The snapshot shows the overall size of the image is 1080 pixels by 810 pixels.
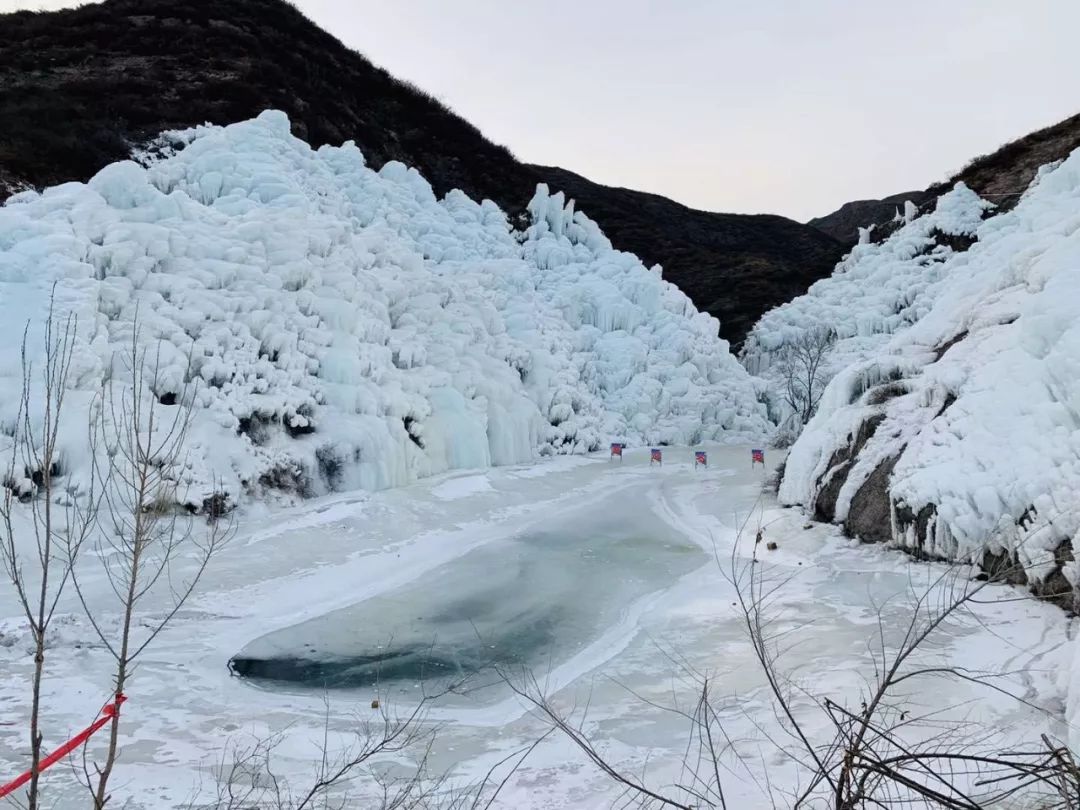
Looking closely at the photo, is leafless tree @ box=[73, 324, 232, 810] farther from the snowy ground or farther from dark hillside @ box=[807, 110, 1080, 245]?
dark hillside @ box=[807, 110, 1080, 245]

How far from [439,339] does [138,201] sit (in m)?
7.09

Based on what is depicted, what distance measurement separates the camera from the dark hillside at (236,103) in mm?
21219

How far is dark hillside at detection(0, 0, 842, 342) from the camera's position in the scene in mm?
21219

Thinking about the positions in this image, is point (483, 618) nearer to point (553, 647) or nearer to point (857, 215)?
point (553, 647)

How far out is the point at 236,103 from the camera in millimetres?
26375

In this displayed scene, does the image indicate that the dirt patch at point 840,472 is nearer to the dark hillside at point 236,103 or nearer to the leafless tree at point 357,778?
the leafless tree at point 357,778

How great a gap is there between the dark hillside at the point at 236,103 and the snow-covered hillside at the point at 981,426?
59.9 ft

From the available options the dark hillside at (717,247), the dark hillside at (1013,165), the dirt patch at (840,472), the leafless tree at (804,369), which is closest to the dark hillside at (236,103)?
the dark hillside at (717,247)

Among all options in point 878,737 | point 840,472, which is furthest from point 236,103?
point 878,737

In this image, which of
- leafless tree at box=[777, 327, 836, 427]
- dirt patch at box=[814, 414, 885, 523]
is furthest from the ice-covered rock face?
dirt patch at box=[814, 414, 885, 523]

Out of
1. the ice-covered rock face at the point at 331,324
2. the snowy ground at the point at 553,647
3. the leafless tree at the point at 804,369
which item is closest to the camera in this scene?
the snowy ground at the point at 553,647

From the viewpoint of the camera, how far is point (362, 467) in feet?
43.5

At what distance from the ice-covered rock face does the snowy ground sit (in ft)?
7.03

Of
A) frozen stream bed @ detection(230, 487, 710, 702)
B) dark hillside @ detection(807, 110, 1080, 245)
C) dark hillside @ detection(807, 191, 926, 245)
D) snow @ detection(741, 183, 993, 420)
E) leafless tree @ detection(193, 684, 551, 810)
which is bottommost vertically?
frozen stream bed @ detection(230, 487, 710, 702)
